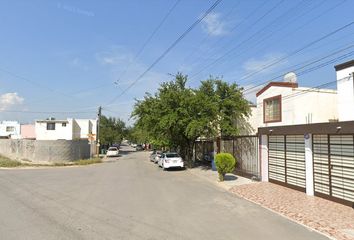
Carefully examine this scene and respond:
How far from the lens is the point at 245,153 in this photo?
22.2 meters

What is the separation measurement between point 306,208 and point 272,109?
482 inches

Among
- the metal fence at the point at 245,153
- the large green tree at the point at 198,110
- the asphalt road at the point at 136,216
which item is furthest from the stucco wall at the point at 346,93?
the large green tree at the point at 198,110

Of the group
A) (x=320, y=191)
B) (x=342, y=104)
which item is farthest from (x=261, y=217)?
(x=342, y=104)

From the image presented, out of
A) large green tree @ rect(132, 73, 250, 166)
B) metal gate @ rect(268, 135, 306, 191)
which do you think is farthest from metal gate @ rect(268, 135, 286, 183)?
large green tree @ rect(132, 73, 250, 166)

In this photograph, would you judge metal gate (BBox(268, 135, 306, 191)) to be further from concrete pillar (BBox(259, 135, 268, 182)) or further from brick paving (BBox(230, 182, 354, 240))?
brick paving (BBox(230, 182, 354, 240))

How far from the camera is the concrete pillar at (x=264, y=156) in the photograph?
61.4ft

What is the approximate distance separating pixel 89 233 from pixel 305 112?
55.0 ft

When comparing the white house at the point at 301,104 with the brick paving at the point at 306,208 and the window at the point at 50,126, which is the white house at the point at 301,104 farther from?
the window at the point at 50,126

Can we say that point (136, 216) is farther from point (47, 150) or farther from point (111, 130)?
point (111, 130)

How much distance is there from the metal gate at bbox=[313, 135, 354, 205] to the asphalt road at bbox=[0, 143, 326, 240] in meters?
3.42

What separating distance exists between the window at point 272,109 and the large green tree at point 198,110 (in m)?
3.66

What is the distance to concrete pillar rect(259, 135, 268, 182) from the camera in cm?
1870

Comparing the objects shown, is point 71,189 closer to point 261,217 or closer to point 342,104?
point 261,217

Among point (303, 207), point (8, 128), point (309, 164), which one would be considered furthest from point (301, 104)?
point (8, 128)
